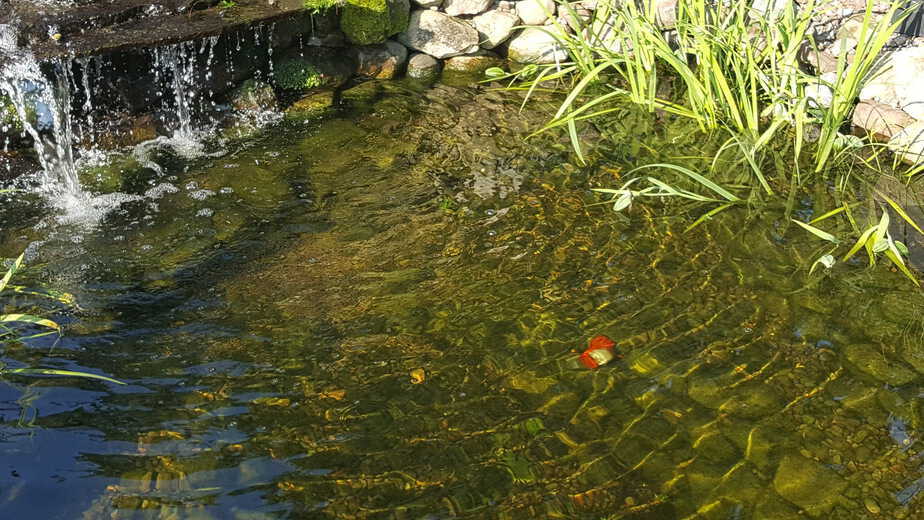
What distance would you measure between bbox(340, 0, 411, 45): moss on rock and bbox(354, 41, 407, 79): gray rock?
0.13 meters

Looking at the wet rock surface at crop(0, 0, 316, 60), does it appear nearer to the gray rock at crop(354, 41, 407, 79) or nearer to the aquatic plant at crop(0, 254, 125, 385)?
the gray rock at crop(354, 41, 407, 79)

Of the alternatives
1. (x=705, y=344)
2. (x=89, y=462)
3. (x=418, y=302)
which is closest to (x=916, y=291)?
(x=705, y=344)

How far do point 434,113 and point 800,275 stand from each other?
3690 millimetres

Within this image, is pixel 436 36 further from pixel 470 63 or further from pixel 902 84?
pixel 902 84

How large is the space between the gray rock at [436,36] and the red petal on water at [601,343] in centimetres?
504

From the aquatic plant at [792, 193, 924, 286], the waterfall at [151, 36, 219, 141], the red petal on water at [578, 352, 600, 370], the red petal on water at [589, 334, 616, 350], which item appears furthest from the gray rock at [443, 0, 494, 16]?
the red petal on water at [578, 352, 600, 370]

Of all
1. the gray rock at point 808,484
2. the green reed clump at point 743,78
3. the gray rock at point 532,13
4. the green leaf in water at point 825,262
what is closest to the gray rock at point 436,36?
the gray rock at point 532,13

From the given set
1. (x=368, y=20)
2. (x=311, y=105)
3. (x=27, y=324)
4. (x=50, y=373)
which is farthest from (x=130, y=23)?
(x=50, y=373)

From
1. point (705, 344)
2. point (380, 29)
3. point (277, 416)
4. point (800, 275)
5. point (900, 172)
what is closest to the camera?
point (277, 416)

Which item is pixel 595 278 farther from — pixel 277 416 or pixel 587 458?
pixel 277 416

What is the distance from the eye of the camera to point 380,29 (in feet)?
26.1

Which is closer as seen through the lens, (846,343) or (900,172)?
(846,343)

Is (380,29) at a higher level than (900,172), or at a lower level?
higher

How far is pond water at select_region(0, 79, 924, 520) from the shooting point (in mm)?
3244
